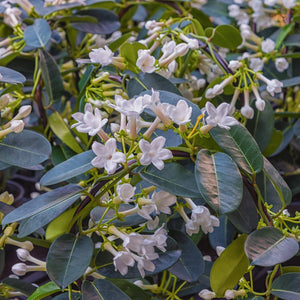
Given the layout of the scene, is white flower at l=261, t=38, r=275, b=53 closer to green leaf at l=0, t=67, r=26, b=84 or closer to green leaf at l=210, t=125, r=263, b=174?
green leaf at l=210, t=125, r=263, b=174

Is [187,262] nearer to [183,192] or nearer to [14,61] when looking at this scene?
[183,192]

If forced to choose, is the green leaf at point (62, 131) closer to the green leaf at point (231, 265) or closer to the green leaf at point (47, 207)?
the green leaf at point (47, 207)

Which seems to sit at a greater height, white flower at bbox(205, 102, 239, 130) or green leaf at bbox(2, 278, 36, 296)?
white flower at bbox(205, 102, 239, 130)

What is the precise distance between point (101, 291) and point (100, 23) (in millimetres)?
715

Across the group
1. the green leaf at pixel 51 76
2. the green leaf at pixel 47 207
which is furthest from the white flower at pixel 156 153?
the green leaf at pixel 51 76

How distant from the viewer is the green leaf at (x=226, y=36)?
0.96 meters

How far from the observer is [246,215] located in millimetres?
663

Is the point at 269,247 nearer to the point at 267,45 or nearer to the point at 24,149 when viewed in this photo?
the point at 24,149

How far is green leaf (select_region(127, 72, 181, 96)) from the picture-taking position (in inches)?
31.5

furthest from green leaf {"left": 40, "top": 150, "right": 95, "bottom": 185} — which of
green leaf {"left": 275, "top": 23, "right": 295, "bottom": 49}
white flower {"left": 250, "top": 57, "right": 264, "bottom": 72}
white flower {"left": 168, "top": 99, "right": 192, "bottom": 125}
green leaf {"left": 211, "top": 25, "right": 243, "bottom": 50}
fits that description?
green leaf {"left": 275, "top": 23, "right": 295, "bottom": 49}

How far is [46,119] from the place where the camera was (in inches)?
38.8

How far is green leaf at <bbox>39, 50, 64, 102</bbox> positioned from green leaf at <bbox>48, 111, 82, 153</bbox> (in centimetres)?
4

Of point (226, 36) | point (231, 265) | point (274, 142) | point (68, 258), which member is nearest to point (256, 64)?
point (226, 36)

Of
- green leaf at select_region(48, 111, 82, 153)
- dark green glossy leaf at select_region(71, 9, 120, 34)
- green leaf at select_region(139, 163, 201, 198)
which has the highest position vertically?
green leaf at select_region(139, 163, 201, 198)
